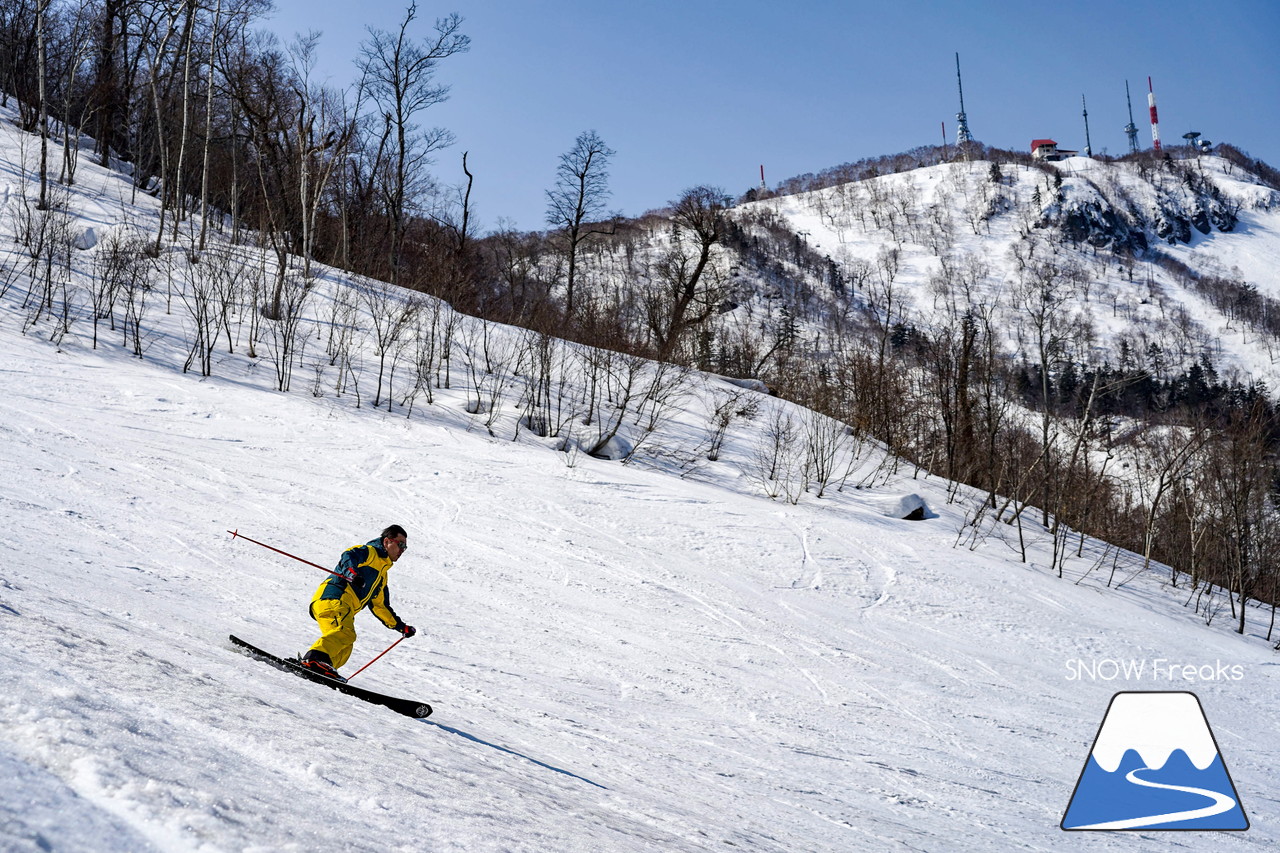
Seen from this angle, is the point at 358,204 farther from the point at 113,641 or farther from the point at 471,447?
the point at 113,641

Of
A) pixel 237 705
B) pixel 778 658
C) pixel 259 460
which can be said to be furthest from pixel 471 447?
pixel 237 705

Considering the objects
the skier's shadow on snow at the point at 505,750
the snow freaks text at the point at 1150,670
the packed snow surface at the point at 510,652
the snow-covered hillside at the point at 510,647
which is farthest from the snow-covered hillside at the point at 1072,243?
the skier's shadow on snow at the point at 505,750

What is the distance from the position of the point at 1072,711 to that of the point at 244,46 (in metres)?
35.6

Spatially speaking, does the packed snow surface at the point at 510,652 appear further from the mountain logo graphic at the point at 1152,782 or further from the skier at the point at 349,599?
the skier at the point at 349,599

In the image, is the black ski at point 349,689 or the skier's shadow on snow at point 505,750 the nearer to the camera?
the skier's shadow on snow at point 505,750

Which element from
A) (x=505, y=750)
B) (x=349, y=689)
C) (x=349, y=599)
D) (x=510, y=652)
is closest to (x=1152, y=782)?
(x=505, y=750)

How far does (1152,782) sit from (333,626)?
7559 mm

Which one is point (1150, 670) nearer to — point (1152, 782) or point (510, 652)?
point (1152, 782)

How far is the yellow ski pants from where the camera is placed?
5.89 m

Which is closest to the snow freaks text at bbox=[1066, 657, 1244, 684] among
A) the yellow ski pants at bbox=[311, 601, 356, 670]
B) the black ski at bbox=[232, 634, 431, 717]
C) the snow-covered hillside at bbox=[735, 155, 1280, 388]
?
the black ski at bbox=[232, 634, 431, 717]

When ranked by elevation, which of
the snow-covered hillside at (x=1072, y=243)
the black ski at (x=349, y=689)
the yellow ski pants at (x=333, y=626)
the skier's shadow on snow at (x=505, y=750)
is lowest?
the skier's shadow on snow at (x=505, y=750)

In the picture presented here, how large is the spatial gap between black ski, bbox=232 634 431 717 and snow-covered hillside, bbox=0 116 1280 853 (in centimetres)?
21

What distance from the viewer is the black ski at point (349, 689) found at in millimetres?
5285

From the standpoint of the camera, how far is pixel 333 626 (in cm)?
591
